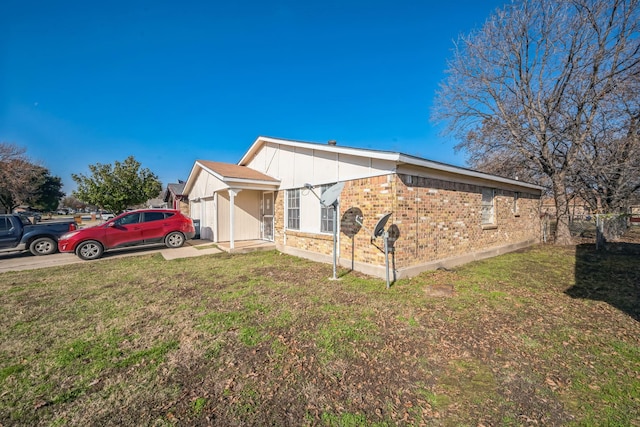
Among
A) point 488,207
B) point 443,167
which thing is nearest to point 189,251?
point 443,167

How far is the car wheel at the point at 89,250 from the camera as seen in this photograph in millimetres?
8938

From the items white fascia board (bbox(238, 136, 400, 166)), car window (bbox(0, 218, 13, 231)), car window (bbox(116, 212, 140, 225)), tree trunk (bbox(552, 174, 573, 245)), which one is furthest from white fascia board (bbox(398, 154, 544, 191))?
car window (bbox(0, 218, 13, 231))

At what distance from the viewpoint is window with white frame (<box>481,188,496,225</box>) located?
918cm

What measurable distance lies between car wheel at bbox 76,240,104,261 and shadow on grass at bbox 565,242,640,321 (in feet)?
43.4

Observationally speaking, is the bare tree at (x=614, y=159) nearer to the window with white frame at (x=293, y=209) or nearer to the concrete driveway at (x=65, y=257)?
the window with white frame at (x=293, y=209)

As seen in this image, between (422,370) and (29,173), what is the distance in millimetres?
35389

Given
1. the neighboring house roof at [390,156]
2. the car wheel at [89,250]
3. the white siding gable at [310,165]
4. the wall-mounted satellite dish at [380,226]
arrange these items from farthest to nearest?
the car wheel at [89,250] < the white siding gable at [310,165] < the neighboring house roof at [390,156] < the wall-mounted satellite dish at [380,226]

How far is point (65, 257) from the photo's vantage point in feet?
31.1

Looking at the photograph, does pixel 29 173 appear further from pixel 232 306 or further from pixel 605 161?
pixel 605 161

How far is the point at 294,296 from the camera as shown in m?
5.14

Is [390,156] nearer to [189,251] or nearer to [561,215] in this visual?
[189,251]

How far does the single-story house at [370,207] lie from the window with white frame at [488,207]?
36 millimetres

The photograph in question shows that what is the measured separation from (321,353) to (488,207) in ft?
29.1

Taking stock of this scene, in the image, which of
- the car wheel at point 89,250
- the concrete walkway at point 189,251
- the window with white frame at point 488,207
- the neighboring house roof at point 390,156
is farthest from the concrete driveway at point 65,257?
the window with white frame at point 488,207
